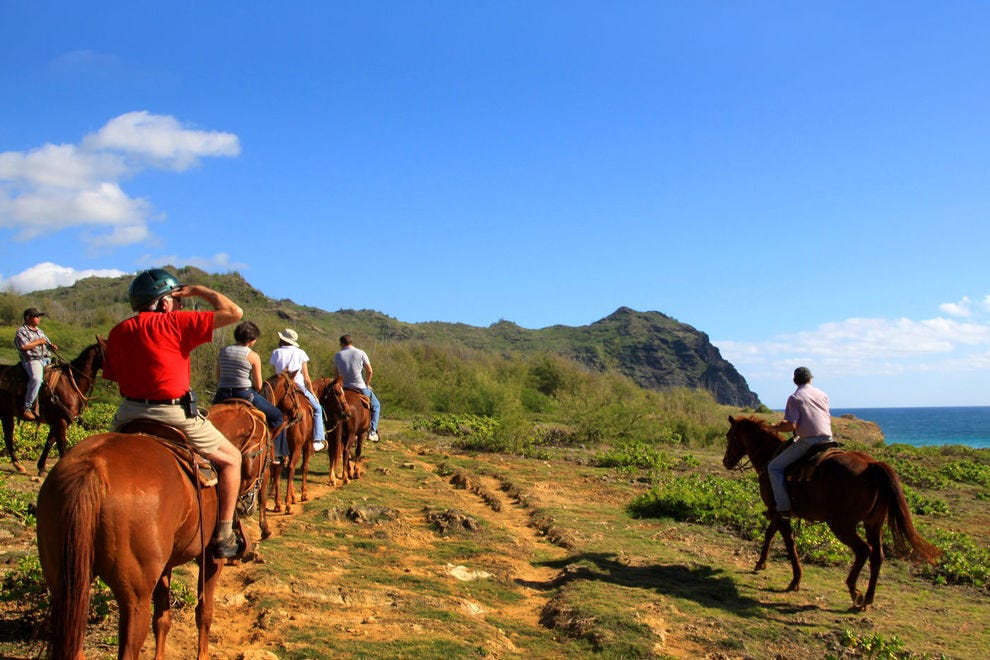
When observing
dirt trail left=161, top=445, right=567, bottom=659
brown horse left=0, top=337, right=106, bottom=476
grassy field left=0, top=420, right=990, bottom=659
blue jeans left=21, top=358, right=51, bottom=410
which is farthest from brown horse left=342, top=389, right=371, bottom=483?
blue jeans left=21, top=358, right=51, bottom=410

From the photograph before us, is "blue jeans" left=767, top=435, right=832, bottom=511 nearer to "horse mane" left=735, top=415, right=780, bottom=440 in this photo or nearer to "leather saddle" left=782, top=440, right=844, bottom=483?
"leather saddle" left=782, top=440, right=844, bottom=483

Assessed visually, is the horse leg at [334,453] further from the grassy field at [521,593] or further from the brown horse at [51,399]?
the brown horse at [51,399]

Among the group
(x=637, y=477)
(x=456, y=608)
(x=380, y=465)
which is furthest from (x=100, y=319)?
(x=456, y=608)

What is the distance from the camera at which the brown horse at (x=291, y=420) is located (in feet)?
28.5

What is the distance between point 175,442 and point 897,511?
7070 mm

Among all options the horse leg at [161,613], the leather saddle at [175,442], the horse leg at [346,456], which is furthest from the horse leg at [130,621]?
the horse leg at [346,456]

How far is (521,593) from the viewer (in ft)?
24.7

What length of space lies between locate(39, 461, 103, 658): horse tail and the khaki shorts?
0.93 m

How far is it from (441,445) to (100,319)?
827 inches

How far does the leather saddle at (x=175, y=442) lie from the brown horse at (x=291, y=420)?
397 centimetres

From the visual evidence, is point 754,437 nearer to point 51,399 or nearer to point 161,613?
point 161,613

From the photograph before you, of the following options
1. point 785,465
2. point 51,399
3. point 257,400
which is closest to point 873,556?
point 785,465

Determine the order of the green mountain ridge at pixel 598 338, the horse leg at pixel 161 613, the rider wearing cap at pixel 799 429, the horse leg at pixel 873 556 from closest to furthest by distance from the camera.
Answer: the horse leg at pixel 161 613, the horse leg at pixel 873 556, the rider wearing cap at pixel 799 429, the green mountain ridge at pixel 598 338

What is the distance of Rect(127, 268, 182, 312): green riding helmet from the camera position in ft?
14.6
